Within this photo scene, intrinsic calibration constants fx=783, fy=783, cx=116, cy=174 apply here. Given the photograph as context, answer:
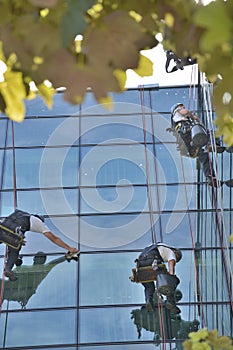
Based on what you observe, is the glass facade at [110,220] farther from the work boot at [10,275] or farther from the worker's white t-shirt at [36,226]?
the worker's white t-shirt at [36,226]

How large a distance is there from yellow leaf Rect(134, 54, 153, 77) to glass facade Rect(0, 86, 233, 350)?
21.5 feet

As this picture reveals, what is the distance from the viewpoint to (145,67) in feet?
5.60

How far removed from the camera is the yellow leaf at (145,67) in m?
1.70

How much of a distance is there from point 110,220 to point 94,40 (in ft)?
32.1

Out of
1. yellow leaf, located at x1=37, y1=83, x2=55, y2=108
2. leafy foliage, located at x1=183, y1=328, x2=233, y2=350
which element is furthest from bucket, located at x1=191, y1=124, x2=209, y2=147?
yellow leaf, located at x1=37, y1=83, x2=55, y2=108

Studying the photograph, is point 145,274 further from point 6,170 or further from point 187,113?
point 6,170

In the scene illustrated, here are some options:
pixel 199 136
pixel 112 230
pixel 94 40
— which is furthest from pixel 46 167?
pixel 94 40

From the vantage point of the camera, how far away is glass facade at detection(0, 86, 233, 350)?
9.57m

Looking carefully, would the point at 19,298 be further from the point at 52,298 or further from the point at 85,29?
the point at 85,29

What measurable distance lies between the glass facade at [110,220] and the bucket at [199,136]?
383mm

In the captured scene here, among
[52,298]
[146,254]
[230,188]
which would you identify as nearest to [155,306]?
[146,254]

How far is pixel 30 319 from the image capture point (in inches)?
385

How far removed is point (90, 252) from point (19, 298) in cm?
125

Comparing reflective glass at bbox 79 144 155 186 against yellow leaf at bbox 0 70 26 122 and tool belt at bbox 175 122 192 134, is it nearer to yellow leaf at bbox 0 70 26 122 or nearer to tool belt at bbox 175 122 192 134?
tool belt at bbox 175 122 192 134
